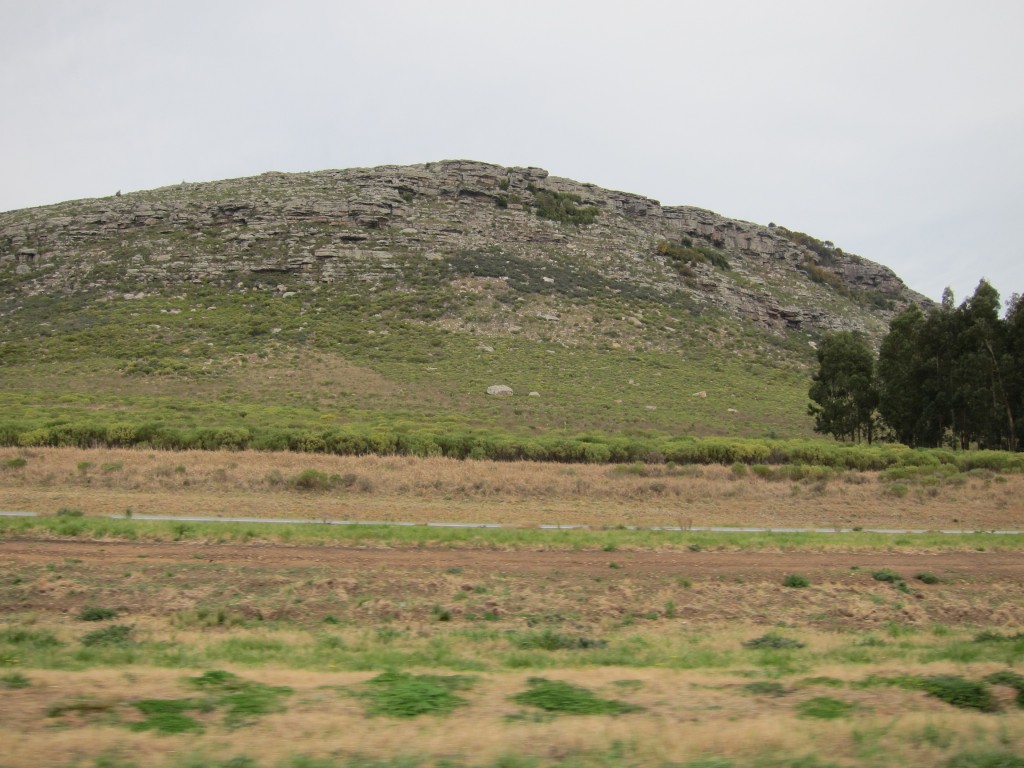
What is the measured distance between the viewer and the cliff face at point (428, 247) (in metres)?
68.4

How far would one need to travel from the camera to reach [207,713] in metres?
6.22

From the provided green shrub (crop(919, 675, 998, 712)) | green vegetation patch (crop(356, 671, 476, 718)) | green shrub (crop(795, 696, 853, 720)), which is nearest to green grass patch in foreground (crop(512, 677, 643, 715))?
green vegetation patch (crop(356, 671, 476, 718))

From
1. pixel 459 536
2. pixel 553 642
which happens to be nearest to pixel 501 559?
pixel 459 536

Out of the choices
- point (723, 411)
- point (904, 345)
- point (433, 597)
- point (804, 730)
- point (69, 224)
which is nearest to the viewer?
point (804, 730)

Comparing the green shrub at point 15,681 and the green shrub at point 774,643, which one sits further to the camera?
the green shrub at point 774,643

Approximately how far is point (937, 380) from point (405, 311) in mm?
42105

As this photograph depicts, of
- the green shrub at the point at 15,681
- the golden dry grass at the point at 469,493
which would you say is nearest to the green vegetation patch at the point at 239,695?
the green shrub at the point at 15,681

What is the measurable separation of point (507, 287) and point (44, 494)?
163ft

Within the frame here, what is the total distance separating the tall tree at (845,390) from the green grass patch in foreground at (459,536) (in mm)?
25747

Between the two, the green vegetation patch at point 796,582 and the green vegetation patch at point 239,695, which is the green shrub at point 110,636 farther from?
the green vegetation patch at point 796,582

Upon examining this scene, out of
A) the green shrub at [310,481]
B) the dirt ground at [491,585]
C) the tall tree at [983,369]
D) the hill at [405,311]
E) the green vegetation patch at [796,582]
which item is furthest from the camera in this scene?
the hill at [405,311]

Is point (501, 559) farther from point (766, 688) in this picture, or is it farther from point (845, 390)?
point (845, 390)

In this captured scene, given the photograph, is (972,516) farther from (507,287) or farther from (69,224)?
(69,224)

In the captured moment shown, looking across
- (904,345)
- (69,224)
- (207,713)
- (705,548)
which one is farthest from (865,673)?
(69,224)
